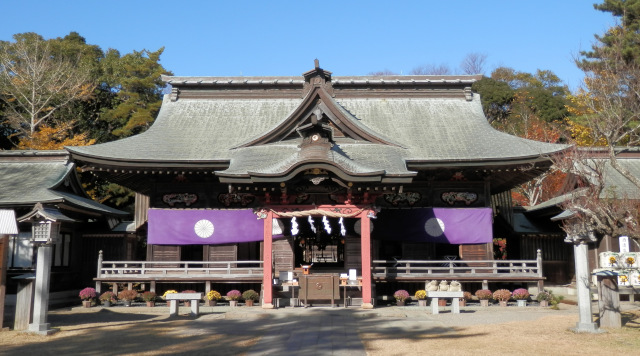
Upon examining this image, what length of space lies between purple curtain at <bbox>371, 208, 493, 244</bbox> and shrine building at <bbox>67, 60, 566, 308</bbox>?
0.04m

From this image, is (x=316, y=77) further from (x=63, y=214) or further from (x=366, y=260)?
(x=63, y=214)

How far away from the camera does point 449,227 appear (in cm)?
1952

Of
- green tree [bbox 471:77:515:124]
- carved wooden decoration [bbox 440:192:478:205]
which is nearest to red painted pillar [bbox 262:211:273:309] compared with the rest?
carved wooden decoration [bbox 440:192:478:205]

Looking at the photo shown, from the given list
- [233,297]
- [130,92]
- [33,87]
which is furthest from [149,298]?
[130,92]

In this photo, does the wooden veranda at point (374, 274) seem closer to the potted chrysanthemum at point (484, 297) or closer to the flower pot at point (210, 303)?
the flower pot at point (210, 303)

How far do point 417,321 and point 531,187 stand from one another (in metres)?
25.0

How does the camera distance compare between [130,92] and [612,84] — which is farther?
[130,92]

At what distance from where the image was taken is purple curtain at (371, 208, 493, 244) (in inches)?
766

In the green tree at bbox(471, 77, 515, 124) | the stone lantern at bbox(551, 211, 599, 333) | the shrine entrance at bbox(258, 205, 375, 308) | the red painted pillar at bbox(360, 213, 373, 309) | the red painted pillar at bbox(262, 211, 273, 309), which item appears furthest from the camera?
the green tree at bbox(471, 77, 515, 124)

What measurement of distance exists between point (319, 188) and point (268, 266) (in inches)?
126

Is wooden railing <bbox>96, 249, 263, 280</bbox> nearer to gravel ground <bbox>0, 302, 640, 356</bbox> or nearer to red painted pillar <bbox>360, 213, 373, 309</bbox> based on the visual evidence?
gravel ground <bbox>0, 302, 640, 356</bbox>

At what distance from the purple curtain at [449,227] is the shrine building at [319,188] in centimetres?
4

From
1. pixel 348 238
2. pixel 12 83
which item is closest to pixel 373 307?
pixel 348 238

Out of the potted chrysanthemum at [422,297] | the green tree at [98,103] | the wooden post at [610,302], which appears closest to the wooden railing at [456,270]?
the potted chrysanthemum at [422,297]
